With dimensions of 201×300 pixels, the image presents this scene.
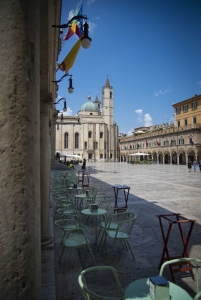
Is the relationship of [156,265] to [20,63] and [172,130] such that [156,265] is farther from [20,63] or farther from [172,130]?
[172,130]

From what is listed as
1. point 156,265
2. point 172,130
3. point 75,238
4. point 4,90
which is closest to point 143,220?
point 156,265

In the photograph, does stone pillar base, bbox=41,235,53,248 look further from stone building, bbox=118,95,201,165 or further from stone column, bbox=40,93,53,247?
stone building, bbox=118,95,201,165

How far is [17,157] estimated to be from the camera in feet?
4.25

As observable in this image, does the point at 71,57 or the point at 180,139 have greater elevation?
the point at 180,139

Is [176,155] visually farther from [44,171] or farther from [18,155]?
[18,155]

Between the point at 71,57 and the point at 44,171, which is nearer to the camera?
the point at 44,171

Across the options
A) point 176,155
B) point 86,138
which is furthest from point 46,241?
point 86,138

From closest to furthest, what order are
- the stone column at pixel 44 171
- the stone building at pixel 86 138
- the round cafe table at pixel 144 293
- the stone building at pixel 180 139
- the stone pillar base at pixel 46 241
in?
1. the round cafe table at pixel 144 293
2. the stone pillar base at pixel 46 241
3. the stone column at pixel 44 171
4. the stone building at pixel 180 139
5. the stone building at pixel 86 138

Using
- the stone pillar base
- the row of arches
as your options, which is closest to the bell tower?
the row of arches

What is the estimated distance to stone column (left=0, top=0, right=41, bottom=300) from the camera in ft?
4.11

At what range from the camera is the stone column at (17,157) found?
125cm

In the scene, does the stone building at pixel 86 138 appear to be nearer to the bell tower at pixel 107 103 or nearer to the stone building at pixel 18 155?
the bell tower at pixel 107 103

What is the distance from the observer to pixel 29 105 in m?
1.35

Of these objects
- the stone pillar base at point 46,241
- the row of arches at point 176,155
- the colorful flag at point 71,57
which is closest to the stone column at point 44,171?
the stone pillar base at point 46,241
